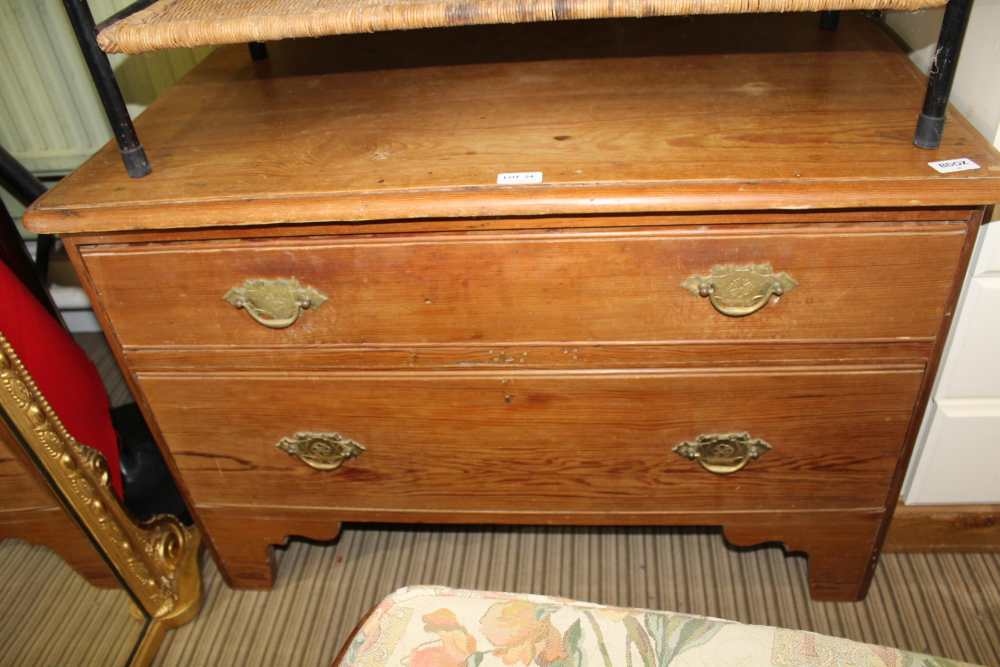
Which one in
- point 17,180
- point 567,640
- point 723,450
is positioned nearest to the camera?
point 567,640

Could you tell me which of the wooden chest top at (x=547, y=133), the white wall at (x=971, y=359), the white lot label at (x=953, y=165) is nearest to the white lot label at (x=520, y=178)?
the wooden chest top at (x=547, y=133)

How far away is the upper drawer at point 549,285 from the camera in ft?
2.89

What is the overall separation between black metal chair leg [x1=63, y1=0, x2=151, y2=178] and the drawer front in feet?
0.97

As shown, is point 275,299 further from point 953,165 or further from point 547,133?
point 953,165

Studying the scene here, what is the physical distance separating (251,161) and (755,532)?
899 mm

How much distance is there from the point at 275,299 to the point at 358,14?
13.7 inches

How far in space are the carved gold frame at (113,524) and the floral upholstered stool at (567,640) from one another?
0.55 m

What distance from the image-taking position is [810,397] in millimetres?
1013

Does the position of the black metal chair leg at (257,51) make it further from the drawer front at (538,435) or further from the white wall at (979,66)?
the white wall at (979,66)

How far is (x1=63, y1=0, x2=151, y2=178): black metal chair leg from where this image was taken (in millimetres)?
828

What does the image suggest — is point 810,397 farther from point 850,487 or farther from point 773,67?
point 773,67

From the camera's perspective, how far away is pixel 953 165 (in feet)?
2.73

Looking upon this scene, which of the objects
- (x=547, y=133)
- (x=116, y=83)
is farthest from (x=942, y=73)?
(x=116, y=83)

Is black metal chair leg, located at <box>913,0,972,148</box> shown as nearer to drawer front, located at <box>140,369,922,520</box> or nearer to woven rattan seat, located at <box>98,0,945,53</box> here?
woven rattan seat, located at <box>98,0,945,53</box>
